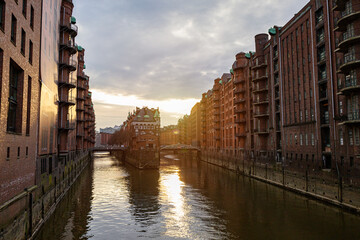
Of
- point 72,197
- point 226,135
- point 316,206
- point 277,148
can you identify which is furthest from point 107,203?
point 226,135

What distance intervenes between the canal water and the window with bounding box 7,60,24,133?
8.85 meters

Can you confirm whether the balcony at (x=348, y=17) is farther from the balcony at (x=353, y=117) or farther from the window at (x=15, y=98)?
the window at (x=15, y=98)

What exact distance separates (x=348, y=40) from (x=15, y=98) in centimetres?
3407

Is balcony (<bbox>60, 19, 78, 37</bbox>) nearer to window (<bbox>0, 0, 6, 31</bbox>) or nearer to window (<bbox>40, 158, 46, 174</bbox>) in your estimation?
window (<bbox>40, 158, 46, 174</bbox>)

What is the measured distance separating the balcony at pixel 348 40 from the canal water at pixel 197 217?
18.5 metres

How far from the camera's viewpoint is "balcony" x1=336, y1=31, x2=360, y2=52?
3116 cm

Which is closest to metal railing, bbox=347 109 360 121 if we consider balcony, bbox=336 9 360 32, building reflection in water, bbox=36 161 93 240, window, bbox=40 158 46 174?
balcony, bbox=336 9 360 32

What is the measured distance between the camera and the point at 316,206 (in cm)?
2997

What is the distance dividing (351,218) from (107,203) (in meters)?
26.3

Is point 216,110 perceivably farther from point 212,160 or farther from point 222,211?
point 222,211

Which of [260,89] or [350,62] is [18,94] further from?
[260,89]

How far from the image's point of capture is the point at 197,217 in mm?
28094

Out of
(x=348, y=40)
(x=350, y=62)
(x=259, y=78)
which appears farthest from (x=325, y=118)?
(x=259, y=78)

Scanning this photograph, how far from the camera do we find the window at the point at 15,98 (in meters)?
20.8
